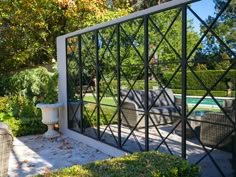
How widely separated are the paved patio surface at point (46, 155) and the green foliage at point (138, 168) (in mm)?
2160

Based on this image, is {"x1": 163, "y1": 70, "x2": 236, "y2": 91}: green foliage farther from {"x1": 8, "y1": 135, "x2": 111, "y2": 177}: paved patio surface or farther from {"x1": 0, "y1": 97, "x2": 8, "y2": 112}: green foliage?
{"x1": 0, "y1": 97, "x2": 8, "y2": 112}: green foliage

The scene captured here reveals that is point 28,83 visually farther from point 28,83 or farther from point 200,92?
point 200,92

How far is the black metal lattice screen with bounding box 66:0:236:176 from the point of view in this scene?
3.23m

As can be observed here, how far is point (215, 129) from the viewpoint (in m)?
3.37

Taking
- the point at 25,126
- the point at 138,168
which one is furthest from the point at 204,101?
the point at 25,126

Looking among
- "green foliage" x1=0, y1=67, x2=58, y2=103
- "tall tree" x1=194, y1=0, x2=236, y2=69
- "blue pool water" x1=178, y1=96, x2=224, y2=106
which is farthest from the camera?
"green foliage" x1=0, y1=67, x2=58, y2=103

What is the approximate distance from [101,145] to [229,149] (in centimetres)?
306

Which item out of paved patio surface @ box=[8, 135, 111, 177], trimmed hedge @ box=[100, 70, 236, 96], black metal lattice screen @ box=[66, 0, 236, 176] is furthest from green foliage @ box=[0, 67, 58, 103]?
trimmed hedge @ box=[100, 70, 236, 96]

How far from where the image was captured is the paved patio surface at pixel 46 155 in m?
4.91

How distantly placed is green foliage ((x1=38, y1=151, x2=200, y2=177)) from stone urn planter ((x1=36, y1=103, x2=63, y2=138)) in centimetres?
451

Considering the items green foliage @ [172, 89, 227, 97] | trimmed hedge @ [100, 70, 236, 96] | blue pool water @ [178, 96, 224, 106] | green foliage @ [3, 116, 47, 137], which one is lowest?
green foliage @ [3, 116, 47, 137]

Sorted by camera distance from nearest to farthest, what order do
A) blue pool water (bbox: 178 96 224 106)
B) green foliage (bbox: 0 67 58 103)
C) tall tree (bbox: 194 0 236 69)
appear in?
tall tree (bbox: 194 0 236 69), blue pool water (bbox: 178 96 224 106), green foliage (bbox: 0 67 58 103)

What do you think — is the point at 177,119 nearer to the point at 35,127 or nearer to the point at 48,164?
the point at 48,164

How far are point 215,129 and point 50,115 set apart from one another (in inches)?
184
